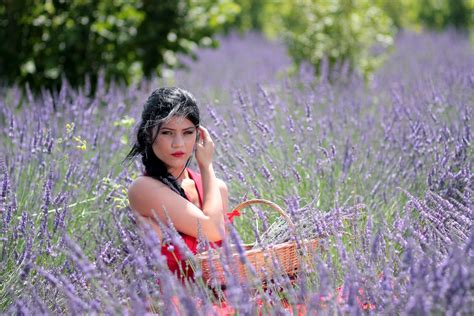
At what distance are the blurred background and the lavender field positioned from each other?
4.24 ft

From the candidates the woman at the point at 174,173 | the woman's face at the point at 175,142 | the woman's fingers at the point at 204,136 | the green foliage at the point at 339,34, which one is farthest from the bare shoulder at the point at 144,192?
the green foliage at the point at 339,34

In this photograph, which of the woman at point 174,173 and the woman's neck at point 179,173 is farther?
the woman's neck at point 179,173

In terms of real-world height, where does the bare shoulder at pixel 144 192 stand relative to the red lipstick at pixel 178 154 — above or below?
below

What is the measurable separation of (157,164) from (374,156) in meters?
1.23

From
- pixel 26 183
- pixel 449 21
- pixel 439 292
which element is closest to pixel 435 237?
pixel 439 292

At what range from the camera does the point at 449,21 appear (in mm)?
15453

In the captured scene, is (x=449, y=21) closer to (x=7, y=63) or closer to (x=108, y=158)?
(x=7, y=63)

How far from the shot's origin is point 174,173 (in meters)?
2.54

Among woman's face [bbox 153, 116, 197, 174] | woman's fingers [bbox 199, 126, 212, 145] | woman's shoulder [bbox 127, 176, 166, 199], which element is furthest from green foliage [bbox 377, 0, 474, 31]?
woman's shoulder [bbox 127, 176, 166, 199]

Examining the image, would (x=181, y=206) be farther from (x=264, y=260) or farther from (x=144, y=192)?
(x=264, y=260)

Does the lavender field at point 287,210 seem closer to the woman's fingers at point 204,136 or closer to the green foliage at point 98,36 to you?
the woman's fingers at point 204,136

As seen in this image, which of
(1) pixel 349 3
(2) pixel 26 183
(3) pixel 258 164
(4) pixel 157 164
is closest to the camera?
(4) pixel 157 164

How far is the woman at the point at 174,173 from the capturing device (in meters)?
2.34

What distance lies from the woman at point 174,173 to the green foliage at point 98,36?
3068 mm
